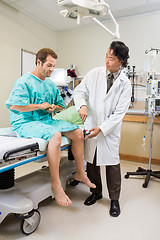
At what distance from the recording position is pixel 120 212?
1.92m

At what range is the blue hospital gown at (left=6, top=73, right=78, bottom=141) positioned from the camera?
1737 mm

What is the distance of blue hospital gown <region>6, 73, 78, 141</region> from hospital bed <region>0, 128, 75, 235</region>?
0.12 m

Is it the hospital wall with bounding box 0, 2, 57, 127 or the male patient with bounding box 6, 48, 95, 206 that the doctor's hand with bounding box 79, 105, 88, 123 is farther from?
the hospital wall with bounding box 0, 2, 57, 127

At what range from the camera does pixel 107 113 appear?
75.5 inches

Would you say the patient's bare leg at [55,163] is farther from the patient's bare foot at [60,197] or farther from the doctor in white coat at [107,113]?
the doctor in white coat at [107,113]

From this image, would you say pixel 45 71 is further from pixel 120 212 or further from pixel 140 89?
pixel 140 89

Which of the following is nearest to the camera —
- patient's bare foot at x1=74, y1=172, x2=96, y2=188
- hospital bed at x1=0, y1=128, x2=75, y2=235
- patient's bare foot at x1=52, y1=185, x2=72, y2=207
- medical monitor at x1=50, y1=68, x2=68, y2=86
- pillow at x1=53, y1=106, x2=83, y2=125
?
hospital bed at x1=0, y1=128, x2=75, y2=235

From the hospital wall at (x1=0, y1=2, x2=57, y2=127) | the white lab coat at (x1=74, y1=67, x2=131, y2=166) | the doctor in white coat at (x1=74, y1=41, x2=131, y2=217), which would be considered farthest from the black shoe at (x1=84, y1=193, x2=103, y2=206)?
the hospital wall at (x1=0, y1=2, x2=57, y2=127)

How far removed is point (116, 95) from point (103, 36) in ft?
8.66

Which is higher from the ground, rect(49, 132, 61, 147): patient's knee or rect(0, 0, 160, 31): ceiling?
rect(0, 0, 160, 31): ceiling

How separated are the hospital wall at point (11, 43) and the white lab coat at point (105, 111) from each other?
198cm

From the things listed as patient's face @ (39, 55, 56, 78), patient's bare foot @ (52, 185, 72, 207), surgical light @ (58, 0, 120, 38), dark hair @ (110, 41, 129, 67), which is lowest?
patient's bare foot @ (52, 185, 72, 207)

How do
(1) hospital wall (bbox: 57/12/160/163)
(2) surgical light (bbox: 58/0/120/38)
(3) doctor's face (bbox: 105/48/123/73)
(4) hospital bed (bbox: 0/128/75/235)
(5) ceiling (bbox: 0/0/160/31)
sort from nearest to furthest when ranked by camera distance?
(2) surgical light (bbox: 58/0/120/38)
(4) hospital bed (bbox: 0/128/75/235)
(3) doctor's face (bbox: 105/48/123/73)
(5) ceiling (bbox: 0/0/160/31)
(1) hospital wall (bbox: 57/12/160/163)

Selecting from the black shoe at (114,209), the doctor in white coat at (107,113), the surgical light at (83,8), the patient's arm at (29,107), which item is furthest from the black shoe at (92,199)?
the surgical light at (83,8)
